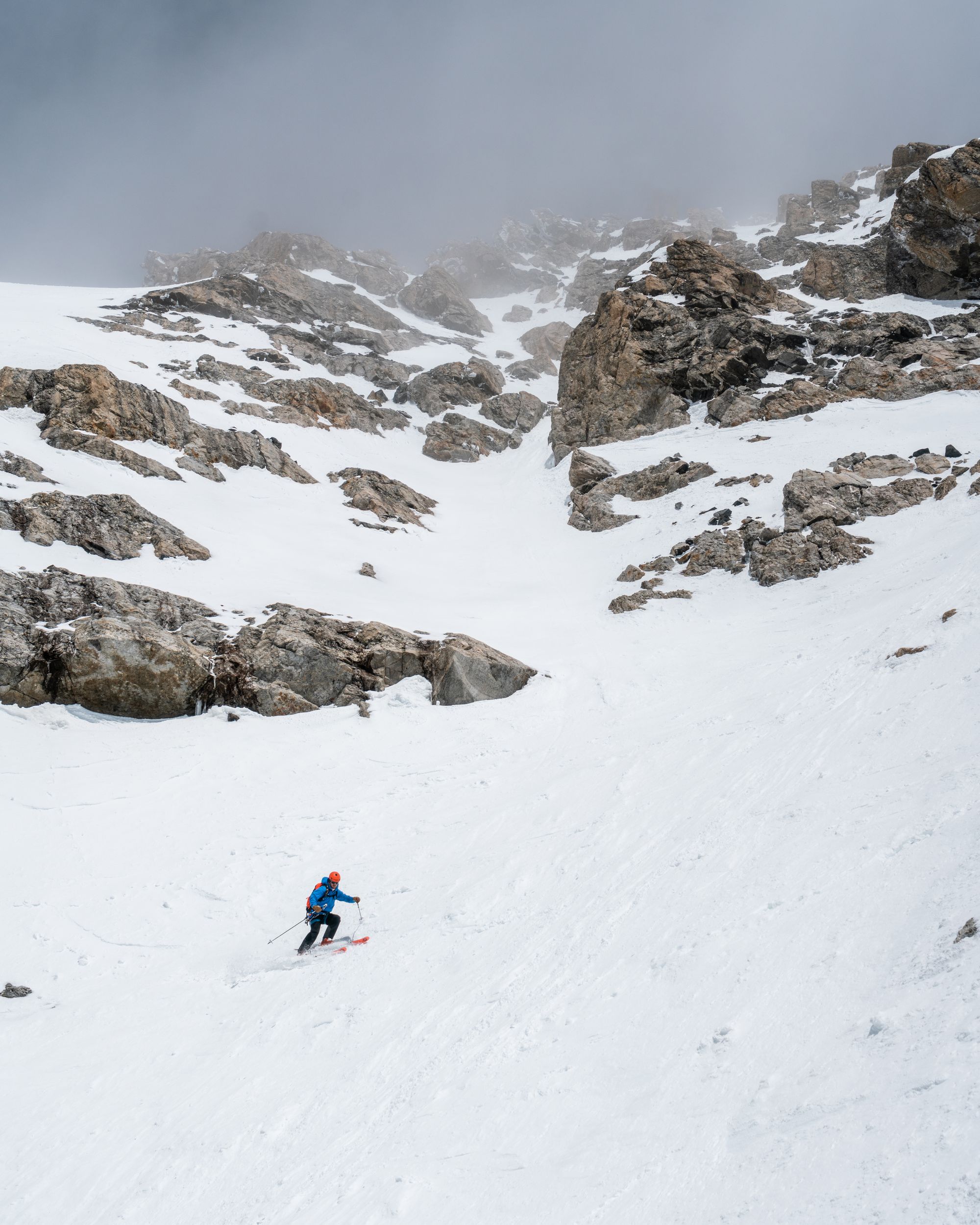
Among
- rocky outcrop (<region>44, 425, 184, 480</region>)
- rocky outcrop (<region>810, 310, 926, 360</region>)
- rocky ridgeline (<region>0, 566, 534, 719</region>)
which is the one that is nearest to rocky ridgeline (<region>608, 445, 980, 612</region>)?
rocky ridgeline (<region>0, 566, 534, 719</region>)

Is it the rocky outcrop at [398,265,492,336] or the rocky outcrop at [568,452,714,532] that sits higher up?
the rocky outcrop at [398,265,492,336]

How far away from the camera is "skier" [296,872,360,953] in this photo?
8.86 meters

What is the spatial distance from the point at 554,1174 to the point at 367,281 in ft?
393

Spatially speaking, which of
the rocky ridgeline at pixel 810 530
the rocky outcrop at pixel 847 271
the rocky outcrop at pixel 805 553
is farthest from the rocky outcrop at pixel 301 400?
the rocky outcrop at pixel 847 271

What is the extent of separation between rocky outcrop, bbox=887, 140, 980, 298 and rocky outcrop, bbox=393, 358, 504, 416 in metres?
35.8

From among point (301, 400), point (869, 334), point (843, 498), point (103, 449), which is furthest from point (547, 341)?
point (103, 449)

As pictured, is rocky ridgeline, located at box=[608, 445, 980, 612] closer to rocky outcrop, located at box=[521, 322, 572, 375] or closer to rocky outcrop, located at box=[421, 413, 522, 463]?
rocky outcrop, located at box=[421, 413, 522, 463]

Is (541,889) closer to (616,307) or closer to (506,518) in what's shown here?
(506,518)

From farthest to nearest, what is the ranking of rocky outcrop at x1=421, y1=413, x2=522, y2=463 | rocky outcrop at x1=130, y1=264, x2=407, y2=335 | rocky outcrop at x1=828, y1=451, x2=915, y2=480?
rocky outcrop at x1=130, y1=264, x2=407, y2=335
rocky outcrop at x1=421, y1=413, x2=522, y2=463
rocky outcrop at x1=828, y1=451, x2=915, y2=480

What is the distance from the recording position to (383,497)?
→ 121 ft

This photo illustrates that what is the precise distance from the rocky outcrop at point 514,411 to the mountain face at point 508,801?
858 inches

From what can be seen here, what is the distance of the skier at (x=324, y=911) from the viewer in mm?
8859

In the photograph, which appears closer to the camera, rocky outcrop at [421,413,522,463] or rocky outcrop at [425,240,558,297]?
rocky outcrop at [421,413,522,463]

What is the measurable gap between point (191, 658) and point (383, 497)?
2268cm
